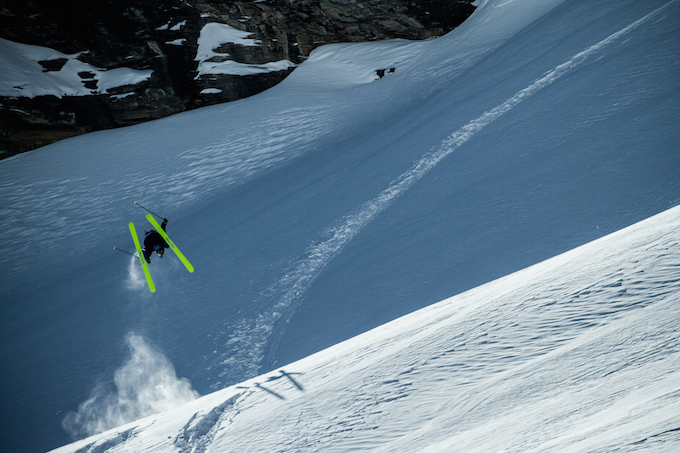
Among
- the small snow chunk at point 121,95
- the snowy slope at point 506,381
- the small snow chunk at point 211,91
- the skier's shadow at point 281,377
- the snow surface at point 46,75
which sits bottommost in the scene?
the skier's shadow at point 281,377

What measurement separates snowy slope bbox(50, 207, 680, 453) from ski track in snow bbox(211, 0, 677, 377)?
140cm

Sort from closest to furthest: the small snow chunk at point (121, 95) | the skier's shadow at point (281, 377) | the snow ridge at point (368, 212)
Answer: the skier's shadow at point (281, 377) → the snow ridge at point (368, 212) → the small snow chunk at point (121, 95)

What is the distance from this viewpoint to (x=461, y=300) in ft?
15.4

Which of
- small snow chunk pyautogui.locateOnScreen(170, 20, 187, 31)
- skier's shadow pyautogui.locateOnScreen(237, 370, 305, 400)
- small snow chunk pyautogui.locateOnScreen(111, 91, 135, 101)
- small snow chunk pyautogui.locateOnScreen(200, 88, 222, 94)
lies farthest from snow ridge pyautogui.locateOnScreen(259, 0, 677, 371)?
small snow chunk pyautogui.locateOnScreen(170, 20, 187, 31)

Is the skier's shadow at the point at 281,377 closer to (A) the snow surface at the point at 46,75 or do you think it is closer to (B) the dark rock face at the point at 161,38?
(B) the dark rock face at the point at 161,38

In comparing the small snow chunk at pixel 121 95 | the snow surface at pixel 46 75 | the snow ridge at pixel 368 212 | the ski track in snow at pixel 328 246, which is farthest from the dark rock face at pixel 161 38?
the ski track in snow at pixel 328 246

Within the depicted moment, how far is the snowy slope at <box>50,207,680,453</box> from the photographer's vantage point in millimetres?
2262

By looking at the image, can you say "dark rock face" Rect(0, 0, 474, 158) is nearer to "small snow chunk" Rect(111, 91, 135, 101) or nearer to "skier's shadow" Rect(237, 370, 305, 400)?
"small snow chunk" Rect(111, 91, 135, 101)

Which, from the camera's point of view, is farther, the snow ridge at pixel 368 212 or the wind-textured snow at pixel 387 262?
the snow ridge at pixel 368 212

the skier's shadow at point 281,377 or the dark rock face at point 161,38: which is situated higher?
the dark rock face at point 161,38

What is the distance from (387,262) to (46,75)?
16.3 metres

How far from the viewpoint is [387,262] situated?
675cm

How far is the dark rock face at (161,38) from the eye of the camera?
1503cm

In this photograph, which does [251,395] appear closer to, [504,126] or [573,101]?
[504,126]
